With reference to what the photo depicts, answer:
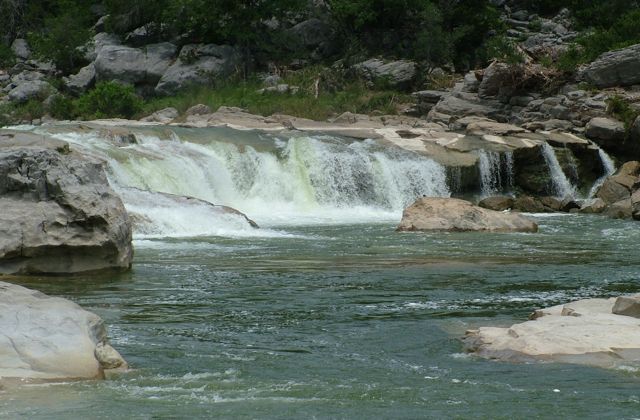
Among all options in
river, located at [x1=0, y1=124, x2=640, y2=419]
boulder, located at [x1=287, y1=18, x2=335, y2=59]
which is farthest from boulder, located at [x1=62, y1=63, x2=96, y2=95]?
river, located at [x1=0, y1=124, x2=640, y2=419]

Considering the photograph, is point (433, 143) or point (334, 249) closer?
point (334, 249)

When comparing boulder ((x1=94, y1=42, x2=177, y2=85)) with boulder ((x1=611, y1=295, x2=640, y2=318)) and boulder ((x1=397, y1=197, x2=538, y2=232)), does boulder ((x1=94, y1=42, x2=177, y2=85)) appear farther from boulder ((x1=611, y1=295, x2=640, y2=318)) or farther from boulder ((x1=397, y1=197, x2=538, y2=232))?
boulder ((x1=611, y1=295, x2=640, y2=318))

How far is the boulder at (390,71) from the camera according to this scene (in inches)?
1766

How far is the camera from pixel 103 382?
7.53 meters

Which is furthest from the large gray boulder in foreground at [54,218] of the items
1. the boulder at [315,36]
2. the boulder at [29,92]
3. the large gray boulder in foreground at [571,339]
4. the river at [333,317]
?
the boulder at [315,36]

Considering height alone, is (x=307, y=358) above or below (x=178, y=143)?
below

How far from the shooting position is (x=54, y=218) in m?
13.0

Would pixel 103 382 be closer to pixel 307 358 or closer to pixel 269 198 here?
pixel 307 358

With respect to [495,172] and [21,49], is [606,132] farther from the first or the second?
[21,49]

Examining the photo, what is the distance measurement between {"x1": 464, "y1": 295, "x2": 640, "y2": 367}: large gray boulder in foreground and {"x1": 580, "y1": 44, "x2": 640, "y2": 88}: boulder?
94.8 ft

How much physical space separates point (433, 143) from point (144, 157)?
344 inches

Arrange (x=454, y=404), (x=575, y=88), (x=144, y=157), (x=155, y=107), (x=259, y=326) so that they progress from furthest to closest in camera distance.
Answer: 1. (x=155, y=107)
2. (x=575, y=88)
3. (x=144, y=157)
4. (x=259, y=326)
5. (x=454, y=404)

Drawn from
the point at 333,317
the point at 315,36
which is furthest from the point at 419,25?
the point at 333,317

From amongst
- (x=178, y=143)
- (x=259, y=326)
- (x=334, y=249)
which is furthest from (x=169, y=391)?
(x=178, y=143)
